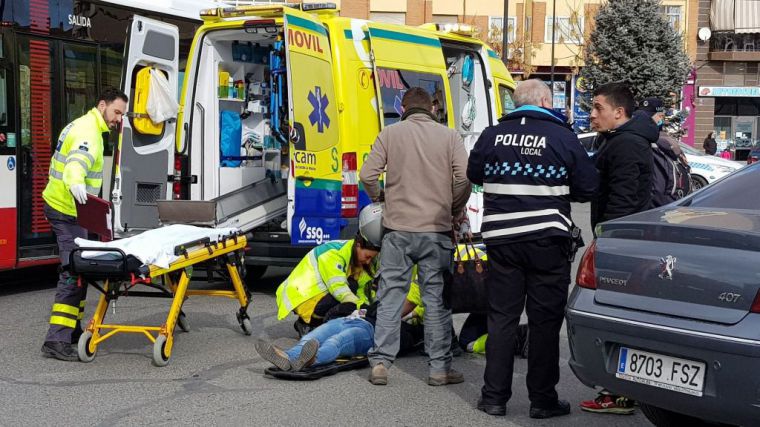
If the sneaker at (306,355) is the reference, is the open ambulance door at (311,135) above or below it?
above

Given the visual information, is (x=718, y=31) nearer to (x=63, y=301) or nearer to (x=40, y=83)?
(x=40, y=83)

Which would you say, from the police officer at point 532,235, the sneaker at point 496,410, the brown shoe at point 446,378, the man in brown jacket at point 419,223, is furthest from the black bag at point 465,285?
the sneaker at point 496,410

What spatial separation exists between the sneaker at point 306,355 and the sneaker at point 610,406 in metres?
1.73

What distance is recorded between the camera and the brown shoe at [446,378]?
6.18 m

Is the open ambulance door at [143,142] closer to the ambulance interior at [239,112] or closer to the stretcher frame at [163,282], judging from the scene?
the ambulance interior at [239,112]

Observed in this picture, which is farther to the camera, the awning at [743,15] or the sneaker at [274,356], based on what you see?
the awning at [743,15]

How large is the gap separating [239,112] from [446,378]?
4721 mm

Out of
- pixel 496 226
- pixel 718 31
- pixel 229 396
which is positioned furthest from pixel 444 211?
pixel 718 31

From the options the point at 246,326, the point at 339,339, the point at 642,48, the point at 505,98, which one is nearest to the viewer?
the point at 339,339

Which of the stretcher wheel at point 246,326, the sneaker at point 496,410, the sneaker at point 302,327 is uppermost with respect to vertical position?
the sneaker at point 302,327

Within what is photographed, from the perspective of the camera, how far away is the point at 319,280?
23.6ft

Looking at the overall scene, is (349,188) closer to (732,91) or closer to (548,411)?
(548,411)

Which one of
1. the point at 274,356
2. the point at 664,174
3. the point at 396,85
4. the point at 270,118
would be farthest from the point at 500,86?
the point at 274,356

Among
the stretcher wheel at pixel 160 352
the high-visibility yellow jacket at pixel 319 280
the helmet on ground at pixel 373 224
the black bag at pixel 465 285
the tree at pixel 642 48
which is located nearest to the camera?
the black bag at pixel 465 285
